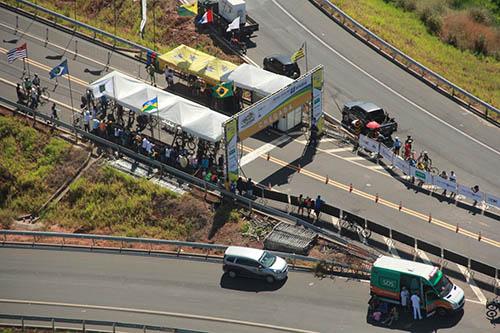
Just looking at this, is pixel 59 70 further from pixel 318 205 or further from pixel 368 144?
pixel 368 144

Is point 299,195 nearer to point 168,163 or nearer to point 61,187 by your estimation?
point 168,163

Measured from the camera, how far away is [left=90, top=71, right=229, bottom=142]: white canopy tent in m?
48.0

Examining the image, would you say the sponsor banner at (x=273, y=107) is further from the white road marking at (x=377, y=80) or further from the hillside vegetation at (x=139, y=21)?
the hillside vegetation at (x=139, y=21)

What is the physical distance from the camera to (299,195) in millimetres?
46375

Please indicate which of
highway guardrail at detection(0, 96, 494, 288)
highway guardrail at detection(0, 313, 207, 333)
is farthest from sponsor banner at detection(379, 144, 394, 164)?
highway guardrail at detection(0, 313, 207, 333)

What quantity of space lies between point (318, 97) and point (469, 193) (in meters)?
11.2

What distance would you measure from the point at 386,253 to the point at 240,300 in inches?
304

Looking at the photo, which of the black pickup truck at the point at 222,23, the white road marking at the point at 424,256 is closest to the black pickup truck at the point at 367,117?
the white road marking at the point at 424,256

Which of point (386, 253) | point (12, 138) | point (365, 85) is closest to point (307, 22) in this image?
point (365, 85)

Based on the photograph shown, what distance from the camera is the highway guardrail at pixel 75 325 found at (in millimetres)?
37250

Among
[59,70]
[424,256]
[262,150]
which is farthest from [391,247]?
[59,70]

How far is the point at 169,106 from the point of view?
49.9 metres

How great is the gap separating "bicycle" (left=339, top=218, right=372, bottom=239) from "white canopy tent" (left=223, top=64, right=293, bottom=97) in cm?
1228

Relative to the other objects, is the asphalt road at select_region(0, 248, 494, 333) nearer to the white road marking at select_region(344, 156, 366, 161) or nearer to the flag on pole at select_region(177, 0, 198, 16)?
the white road marking at select_region(344, 156, 366, 161)
